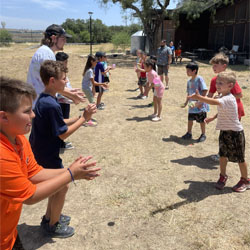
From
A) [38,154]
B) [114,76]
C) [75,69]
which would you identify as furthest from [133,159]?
[75,69]

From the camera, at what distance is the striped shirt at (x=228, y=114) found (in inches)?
126

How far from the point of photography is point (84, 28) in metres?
77.1

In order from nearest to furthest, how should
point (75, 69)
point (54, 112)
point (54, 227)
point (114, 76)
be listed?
point (54, 112)
point (54, 227)
point (114, 76)
point (75, 69)

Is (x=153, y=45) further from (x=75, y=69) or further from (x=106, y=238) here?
(x=106, y=238)

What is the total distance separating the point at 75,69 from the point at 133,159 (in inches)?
499

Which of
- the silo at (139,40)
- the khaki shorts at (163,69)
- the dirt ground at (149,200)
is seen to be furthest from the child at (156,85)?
the silo at (139,40)

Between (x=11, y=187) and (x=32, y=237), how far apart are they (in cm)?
168

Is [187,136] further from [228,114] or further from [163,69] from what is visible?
[163,69]

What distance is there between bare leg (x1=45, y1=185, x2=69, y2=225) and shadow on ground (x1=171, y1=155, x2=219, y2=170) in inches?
96.8

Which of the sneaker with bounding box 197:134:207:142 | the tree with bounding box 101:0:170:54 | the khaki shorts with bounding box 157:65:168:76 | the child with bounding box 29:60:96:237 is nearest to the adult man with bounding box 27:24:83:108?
the child with bounding box 29:60:96:237

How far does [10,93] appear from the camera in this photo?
133cm

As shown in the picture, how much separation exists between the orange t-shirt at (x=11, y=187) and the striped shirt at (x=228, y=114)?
2.54 metres

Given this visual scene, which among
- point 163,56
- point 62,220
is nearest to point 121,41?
point 163,56

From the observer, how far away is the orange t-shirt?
4.22 ft
